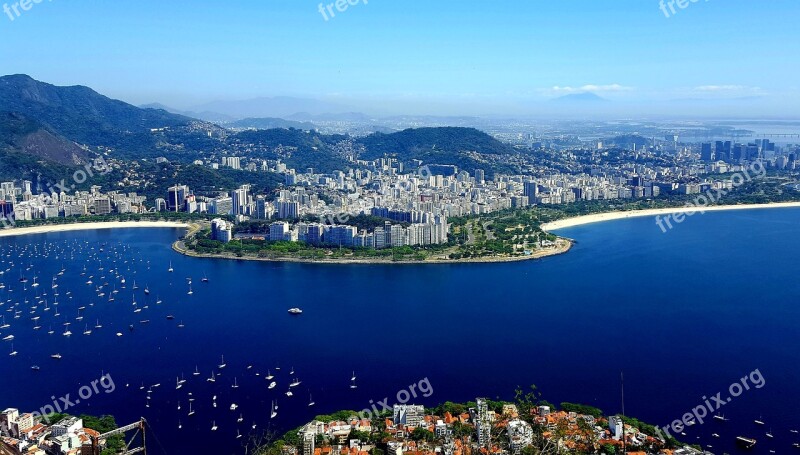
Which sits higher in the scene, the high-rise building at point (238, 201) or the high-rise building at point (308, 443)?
the high-rise building at point (238, 201)

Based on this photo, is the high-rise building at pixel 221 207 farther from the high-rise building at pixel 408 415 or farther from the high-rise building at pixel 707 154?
the high-rise building at pixel 707 154

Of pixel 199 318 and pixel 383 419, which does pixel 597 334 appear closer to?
pixel 383 419

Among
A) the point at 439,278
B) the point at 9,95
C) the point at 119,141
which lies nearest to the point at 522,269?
the point at 439,278

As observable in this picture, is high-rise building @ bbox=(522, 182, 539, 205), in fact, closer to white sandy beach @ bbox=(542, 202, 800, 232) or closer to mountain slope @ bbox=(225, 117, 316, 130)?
white sandy beach @ bbox=(542, 202, 800, 232)

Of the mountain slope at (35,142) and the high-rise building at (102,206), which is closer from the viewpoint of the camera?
the high-rise building at (102,206)

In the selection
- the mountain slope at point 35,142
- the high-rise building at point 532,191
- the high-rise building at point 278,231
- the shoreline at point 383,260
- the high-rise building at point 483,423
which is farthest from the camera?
the mountain slope at point 35,142

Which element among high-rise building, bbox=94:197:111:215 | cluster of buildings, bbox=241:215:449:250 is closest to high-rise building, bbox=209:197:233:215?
high-rise building, bbox=94:197:111:215

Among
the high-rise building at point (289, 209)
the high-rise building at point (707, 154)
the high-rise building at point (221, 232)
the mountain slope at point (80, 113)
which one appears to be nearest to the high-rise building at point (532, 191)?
the high-rise building at point (289, 209)
